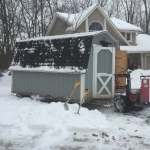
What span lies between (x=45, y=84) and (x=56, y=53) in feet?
4.51

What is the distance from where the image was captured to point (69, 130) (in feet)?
21.4

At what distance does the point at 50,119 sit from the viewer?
6969 millimetres

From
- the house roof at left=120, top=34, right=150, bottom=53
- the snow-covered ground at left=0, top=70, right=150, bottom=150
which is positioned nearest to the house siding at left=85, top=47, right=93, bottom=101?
the snow-covered ground at left=0, top=70, right=150, bottom=150

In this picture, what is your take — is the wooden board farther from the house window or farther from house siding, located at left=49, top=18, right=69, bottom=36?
house siding, located at left=49, top=18, right=69, bottom=36

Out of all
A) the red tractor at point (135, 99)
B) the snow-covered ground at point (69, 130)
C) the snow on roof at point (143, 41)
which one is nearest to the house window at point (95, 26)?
the snow on roof at point (143, 41)

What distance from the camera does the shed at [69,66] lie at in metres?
9.10

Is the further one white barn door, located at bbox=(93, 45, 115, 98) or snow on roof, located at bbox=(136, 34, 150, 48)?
snow on roof, located at bbox=(136, 34, 150, 48)

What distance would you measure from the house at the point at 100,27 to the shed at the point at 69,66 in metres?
11.5

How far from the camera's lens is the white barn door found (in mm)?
9406

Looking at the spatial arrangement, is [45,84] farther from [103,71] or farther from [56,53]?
[103,71]

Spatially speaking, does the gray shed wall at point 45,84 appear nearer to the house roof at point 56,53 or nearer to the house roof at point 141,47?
the house roof at point 56,53

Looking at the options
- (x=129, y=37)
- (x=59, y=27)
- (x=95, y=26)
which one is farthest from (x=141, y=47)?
(x=59, y=27)

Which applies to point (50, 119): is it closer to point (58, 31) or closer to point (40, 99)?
point (40, 99)

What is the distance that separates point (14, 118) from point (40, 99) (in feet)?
12.7
